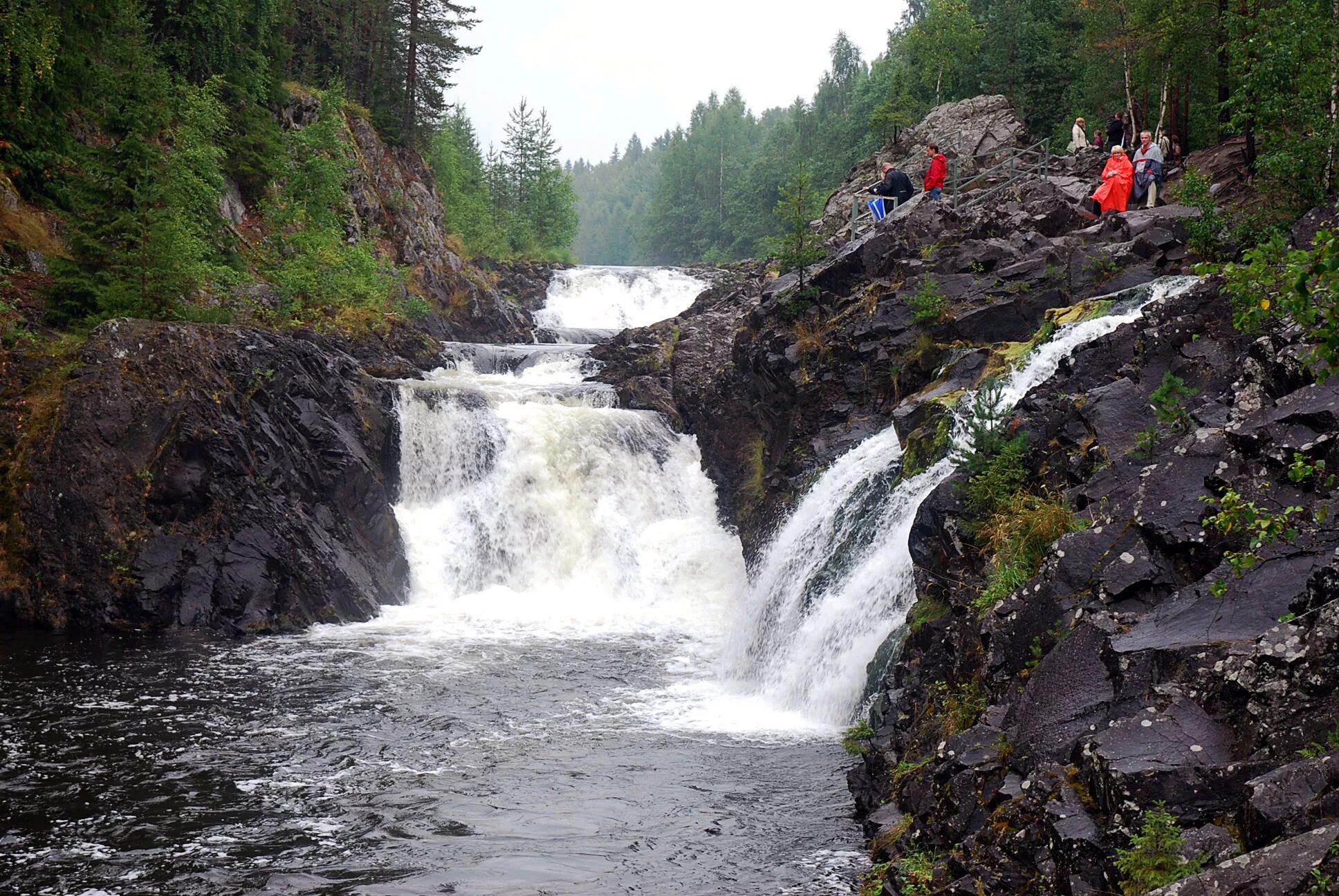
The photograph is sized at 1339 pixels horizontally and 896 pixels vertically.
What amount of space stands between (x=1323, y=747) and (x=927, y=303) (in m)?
14.1

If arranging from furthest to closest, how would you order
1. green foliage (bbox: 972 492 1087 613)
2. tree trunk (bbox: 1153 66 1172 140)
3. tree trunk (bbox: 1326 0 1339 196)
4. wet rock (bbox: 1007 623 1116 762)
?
1. tree trunk (bbox: 1153 66 1172 140)
2. tree trunk (bbox: 1326 0 1339 196)
3. green foliage (bbox: 972 492 1087 613)
4. wet rock (bbox: 1007 623 1116 762)

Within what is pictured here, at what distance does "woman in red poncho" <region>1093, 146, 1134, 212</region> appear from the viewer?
1962cm

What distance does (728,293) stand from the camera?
32.2 meters

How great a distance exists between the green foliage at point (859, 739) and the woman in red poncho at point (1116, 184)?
12.6 metres

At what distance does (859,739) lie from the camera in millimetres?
11523

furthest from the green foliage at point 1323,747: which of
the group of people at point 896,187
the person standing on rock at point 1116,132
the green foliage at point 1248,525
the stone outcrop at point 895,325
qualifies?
the person standing on rock at point 1116,132

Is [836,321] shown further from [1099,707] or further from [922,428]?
[1099,707]

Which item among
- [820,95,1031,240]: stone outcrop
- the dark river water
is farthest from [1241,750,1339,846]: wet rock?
[820,95,1031,240]: stone outcrop

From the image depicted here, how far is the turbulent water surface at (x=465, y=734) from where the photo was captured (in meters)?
9.48

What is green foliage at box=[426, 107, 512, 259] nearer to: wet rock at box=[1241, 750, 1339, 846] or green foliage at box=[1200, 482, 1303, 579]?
green foliage at box=[1200, 482, 1303, 579]

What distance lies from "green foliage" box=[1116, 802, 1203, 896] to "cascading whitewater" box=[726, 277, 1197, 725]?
23.5ft

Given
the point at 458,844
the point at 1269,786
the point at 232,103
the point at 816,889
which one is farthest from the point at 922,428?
the point at 232,103

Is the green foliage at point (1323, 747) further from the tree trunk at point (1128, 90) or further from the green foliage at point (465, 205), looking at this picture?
the green foliage at point (465, 205)

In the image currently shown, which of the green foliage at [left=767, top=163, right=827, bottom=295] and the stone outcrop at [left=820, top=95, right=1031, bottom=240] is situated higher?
the stone outcrop at [left=820, top=95, right=1031, bottom=240]
